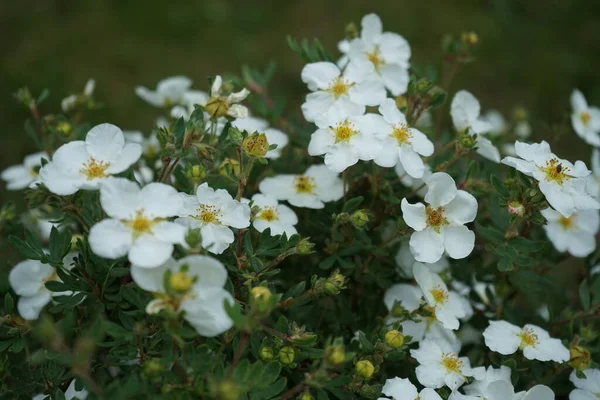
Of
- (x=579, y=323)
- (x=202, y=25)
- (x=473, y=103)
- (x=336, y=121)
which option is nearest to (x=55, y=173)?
(x=336, y=121)

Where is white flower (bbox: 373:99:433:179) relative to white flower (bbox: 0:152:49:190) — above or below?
above

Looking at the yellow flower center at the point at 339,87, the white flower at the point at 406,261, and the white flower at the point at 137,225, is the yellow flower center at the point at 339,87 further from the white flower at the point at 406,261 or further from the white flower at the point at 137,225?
the white flower at the point at 137,225

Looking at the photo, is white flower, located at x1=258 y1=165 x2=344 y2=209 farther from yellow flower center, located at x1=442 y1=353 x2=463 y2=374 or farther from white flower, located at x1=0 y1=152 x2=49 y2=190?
white flower, located at x1=0 y1=152 x2=49 y2=190

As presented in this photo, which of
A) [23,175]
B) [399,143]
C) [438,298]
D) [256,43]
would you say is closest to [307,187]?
[399,143]

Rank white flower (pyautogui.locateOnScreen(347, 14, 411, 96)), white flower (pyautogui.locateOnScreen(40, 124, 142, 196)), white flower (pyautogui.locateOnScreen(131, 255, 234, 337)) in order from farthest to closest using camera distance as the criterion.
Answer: white flower (pyautogui.locateOnScreen(347, 14, 411, 96)) < white flower (pyautogui.locateOnScreen(40, 124, 142, 196)) < white flower (pyautogui.locateOnScreen(131, 255, 234, 337))

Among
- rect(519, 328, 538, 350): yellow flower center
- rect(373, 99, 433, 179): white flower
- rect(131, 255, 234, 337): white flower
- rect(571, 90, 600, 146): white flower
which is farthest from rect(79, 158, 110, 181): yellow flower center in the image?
rect(571, 90, 600, 146): white flower

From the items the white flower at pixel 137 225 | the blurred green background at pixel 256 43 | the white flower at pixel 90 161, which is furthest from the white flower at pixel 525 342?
the blurred green background at pixel 256 43

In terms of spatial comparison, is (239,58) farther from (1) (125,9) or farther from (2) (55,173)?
(2) (55,173)
